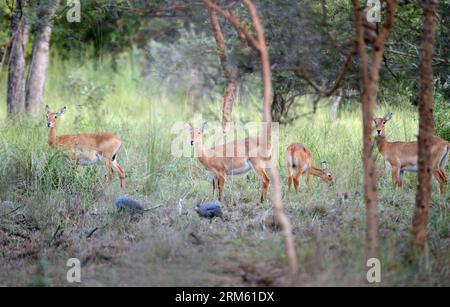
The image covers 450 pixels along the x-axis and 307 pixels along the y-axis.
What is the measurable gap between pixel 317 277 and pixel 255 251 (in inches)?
44.5

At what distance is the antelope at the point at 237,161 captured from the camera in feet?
32.3

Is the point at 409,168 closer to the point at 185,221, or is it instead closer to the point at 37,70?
the point at 185,221

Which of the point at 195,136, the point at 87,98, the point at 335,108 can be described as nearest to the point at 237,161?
the point at 195,136

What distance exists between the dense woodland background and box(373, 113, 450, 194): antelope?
22cm

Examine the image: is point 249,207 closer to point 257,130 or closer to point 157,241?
point 157,241

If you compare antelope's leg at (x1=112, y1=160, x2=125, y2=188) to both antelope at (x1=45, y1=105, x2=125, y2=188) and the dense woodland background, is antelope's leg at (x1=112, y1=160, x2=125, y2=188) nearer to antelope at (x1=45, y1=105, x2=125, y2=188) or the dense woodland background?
antelope at (x1=45, y1=105, x2=125, y2=188)

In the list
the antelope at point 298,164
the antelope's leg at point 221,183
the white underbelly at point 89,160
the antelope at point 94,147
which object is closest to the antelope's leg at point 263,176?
the antelope at point 298,164

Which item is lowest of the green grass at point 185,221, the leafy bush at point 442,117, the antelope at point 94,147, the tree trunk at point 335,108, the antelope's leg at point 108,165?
the green grass at point 185,221

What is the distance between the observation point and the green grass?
6.57m

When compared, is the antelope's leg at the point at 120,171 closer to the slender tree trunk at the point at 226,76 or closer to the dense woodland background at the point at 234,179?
the dense woodland background at the point at 234,179

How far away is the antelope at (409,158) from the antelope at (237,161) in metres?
1.59

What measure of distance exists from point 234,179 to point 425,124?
14.5ft

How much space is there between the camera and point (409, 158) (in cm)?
989

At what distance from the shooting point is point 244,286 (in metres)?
6.30
